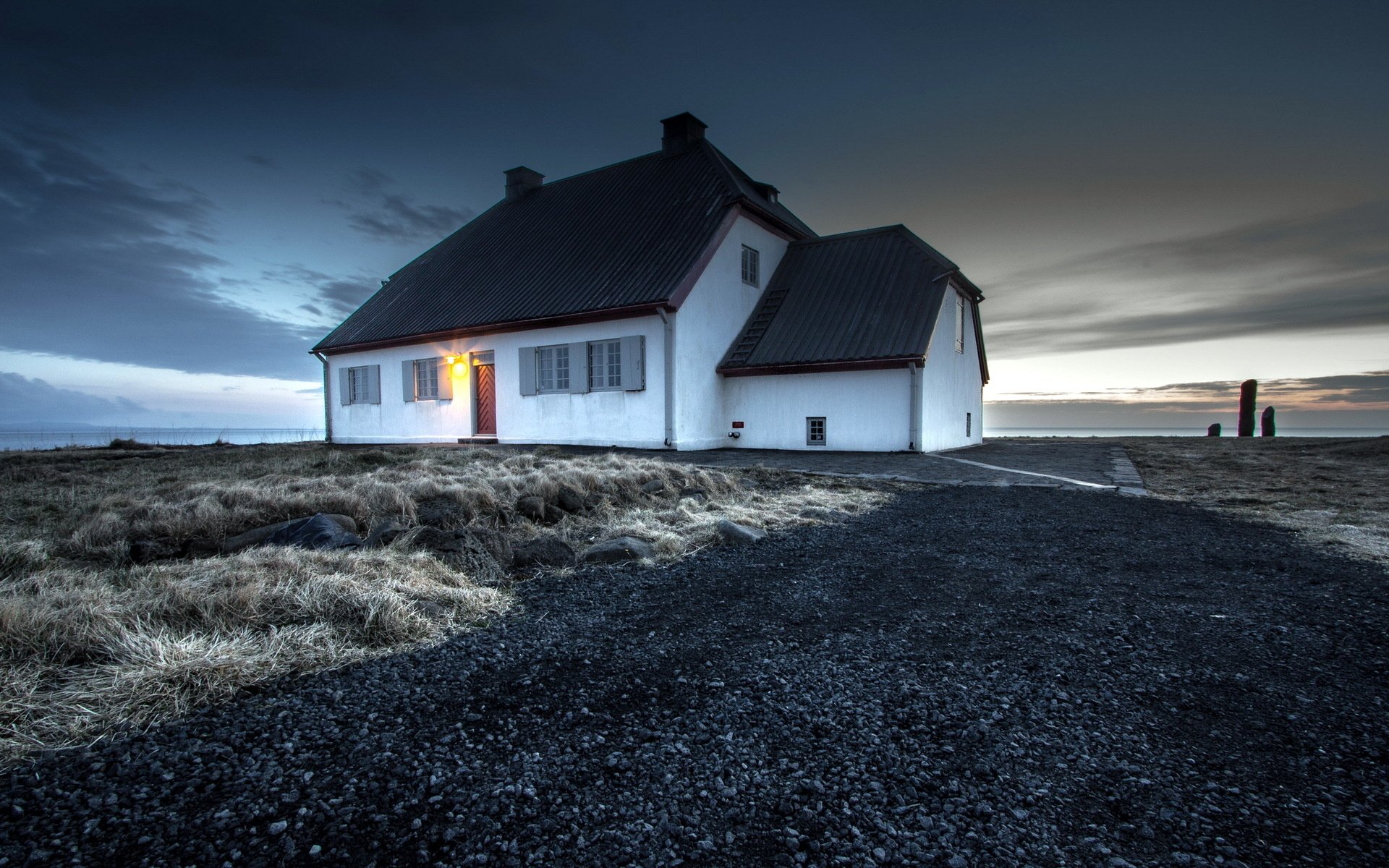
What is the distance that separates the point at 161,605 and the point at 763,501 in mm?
5249

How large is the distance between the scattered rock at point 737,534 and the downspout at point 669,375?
8012mm

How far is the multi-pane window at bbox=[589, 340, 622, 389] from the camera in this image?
14336mm

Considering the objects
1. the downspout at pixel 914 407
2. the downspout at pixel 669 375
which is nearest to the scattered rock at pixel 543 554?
the downspout at pixel 669 375

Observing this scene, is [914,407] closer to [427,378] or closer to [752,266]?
[752,266]

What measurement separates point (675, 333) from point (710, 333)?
132 centimetres

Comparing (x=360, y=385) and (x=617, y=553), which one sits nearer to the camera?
(x=617, y=553)

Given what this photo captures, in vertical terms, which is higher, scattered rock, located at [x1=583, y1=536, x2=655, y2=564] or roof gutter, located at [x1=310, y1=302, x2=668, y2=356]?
roof gutter, located at [x1=310, y1=302, x2=668, y2=356]

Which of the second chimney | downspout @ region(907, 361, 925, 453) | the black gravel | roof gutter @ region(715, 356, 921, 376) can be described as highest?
the second chimney

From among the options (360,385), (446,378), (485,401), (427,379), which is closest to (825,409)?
(485,401)

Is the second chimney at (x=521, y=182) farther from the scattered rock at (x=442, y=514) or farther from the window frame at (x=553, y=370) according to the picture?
the scattered rock at (x=442, y=514)

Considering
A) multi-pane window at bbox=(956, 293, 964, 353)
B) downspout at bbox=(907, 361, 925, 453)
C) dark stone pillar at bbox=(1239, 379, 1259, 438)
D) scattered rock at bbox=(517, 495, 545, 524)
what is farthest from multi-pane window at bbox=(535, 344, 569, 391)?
→ dark stone pillar at bbox=(1239, 379, 1259, 438)

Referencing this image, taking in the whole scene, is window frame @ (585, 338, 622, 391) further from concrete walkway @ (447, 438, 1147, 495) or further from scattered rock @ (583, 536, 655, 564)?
scattered rock @ (583, 536, 655, 564)

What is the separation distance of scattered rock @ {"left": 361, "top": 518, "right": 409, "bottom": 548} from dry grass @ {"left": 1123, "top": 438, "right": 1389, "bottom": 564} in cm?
693

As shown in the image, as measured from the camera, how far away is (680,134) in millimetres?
17766
